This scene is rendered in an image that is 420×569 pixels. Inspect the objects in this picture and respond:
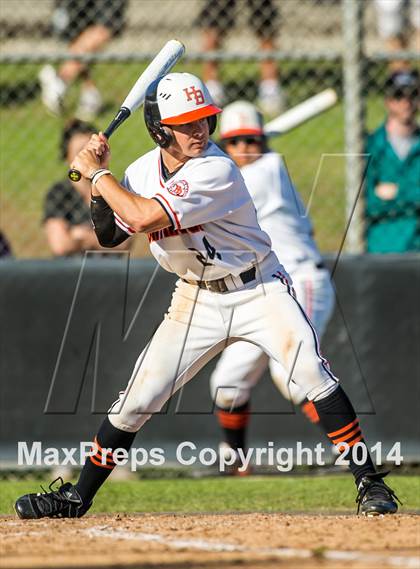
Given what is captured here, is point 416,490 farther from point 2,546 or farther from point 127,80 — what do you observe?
point 127,80

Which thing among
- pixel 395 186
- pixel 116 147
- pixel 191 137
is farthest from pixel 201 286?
pixel 116 147

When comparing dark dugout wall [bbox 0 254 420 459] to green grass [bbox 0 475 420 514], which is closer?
green grass [bbox 0 475 420 514]

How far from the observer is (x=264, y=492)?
7430 mm

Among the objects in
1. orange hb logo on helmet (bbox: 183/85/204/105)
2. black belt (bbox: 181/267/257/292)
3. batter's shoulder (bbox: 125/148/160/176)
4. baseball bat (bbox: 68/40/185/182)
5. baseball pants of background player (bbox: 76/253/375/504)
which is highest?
baseball bat (bbox: 68/40/185/182)

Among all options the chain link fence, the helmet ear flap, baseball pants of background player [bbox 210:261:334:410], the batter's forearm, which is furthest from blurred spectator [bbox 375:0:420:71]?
the batter's forearm

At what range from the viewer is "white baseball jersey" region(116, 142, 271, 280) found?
17.7ft

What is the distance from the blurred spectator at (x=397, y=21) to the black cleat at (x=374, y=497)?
6390 mm

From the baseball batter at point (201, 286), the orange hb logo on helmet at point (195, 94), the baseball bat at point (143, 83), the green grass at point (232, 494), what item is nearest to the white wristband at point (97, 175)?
the baseball batter at point (201, 286)

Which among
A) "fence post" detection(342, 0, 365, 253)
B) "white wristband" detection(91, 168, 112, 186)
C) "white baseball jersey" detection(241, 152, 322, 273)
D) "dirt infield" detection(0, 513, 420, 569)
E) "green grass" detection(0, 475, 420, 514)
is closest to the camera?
"dirt infield" detection(0, 513, 420, 569)

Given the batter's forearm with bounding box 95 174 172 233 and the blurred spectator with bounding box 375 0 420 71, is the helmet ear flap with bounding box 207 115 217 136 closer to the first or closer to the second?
the batter's forearm with bounding box 95 174 172 233

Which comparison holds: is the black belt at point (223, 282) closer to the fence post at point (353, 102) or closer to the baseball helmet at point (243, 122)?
the baseball helmet at point (243, 122)

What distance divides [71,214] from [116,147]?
129 inches

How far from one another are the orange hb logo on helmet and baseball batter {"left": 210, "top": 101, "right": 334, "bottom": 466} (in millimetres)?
2110

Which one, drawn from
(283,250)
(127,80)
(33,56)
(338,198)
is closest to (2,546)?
(283,250)
